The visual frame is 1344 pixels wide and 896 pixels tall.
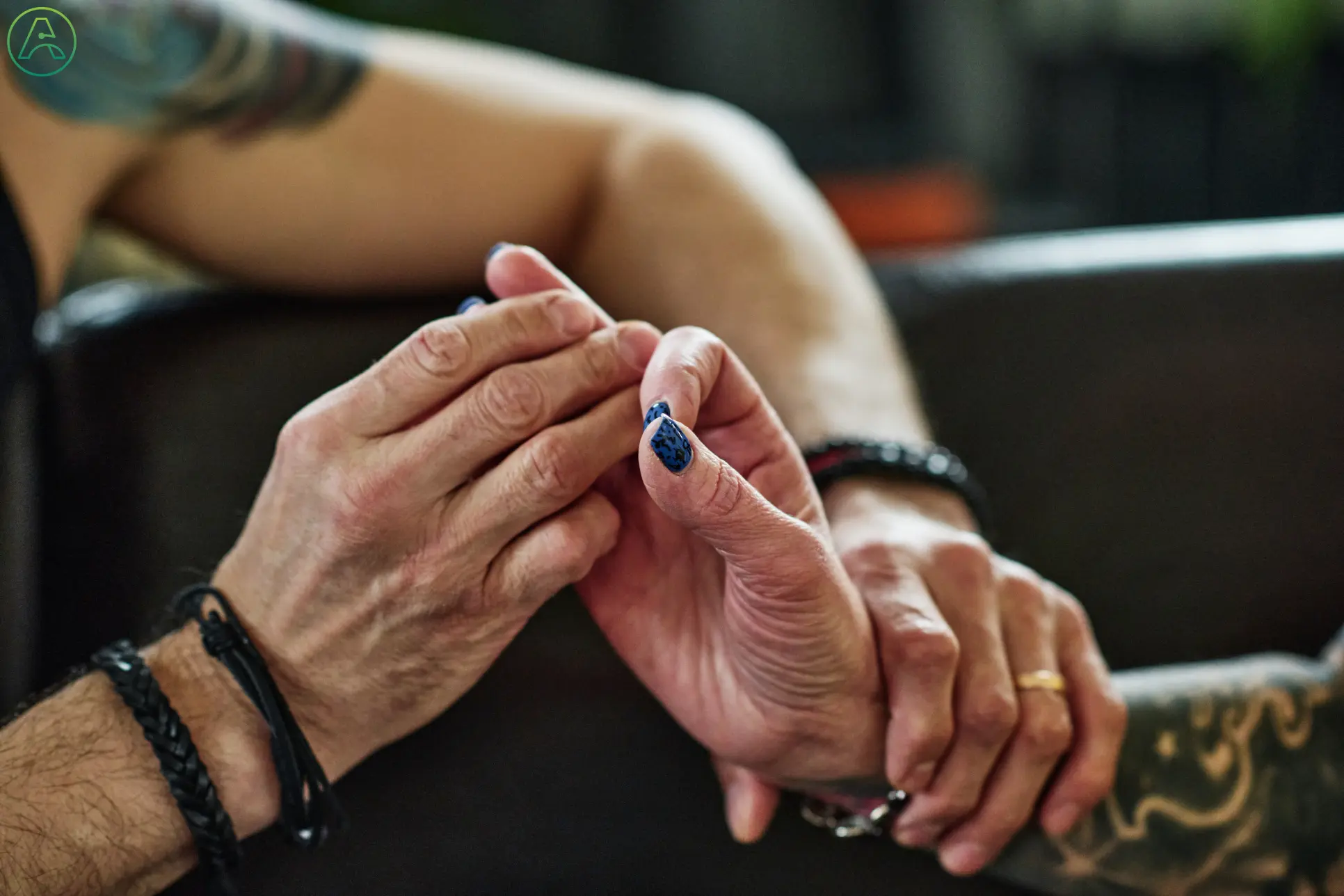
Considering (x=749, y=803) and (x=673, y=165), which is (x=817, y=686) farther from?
(x=673, y=165)

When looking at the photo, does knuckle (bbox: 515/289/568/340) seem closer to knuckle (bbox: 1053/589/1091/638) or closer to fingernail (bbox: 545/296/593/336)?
fingernail (bbox: 545/296/593/336)

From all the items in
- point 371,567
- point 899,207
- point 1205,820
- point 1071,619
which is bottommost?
point 899,207

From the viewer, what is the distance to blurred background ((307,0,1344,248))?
2734mm

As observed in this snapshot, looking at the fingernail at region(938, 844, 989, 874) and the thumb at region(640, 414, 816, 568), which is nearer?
the thumb at region(640, 414, 816, 568)

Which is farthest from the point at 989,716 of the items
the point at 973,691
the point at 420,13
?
the point at 420,13

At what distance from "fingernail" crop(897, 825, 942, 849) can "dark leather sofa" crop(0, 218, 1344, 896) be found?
0.02 m

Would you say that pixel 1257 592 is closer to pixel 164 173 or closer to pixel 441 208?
pixel 441 208

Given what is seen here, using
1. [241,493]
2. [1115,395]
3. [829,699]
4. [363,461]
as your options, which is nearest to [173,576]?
[241,493]

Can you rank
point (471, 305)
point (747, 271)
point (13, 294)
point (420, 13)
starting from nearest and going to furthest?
1. point (471, 305)
2. point (13, 294)
3. point (747, 271)
4. point (420, 13)

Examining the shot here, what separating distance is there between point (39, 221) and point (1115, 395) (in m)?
0.67

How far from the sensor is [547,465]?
46 cm

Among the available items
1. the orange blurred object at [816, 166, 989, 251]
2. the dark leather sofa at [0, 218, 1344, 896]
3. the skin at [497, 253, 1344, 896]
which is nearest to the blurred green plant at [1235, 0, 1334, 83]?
the orange blurred object at [816, 166, 989, 251]

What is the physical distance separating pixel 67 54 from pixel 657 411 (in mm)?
294

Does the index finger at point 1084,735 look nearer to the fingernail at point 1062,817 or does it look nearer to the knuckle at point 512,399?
the fingernail at point 1062,817
